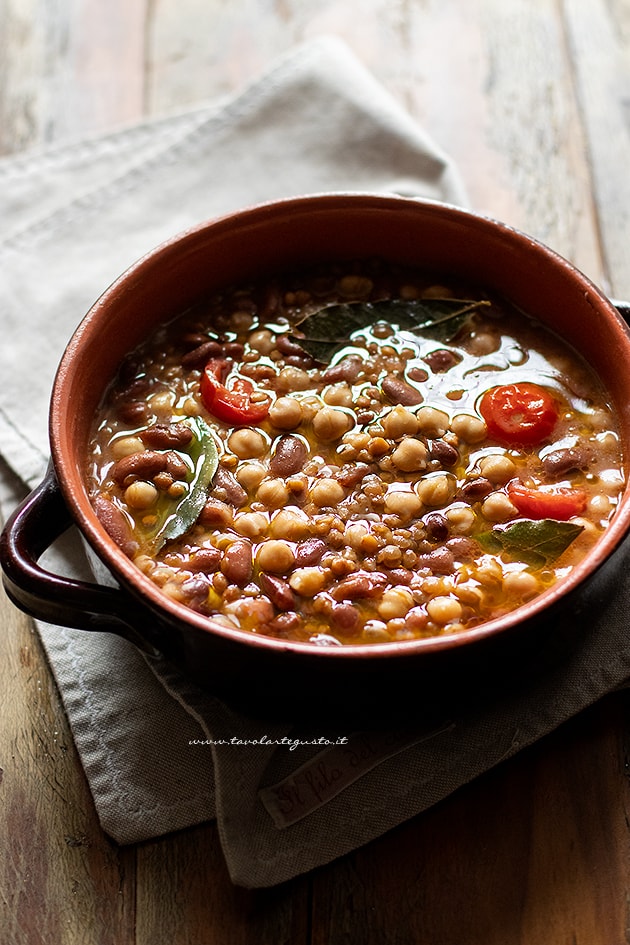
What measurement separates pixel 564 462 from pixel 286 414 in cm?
65

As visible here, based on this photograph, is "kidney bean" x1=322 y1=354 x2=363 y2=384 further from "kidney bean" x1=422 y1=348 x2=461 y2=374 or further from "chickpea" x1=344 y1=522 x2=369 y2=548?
"chickpea" x1=344 y1=522 x2=369 y2=548

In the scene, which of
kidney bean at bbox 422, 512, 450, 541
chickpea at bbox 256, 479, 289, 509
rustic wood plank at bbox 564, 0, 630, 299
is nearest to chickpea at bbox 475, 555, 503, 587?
kidney bean at bbox 422, 512, 450, 541

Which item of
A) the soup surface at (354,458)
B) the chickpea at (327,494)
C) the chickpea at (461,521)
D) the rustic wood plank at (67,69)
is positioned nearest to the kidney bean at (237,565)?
the soup surface at (354,458)

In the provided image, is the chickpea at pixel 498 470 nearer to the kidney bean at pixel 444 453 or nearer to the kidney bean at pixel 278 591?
the kidney bean at pixel 444 453

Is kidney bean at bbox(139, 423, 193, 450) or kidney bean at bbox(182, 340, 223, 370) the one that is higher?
kidney bean at bbox(182, 340, 223, 370)

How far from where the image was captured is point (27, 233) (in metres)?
3.37

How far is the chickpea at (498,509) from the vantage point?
8.11 feet

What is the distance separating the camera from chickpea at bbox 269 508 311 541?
246cm

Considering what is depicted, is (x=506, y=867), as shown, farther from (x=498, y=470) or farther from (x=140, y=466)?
(x=140, y=466)

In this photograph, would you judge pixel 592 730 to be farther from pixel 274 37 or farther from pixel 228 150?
pixel 274 37

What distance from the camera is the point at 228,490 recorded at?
8.36ft

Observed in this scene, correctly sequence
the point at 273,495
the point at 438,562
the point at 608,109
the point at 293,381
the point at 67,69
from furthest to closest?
the point at 67,69 < the point at 608,109 < the point at 293,381 < the point at 273,495 < the point at 438,562

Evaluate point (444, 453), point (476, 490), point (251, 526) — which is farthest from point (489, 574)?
point (251, 526)

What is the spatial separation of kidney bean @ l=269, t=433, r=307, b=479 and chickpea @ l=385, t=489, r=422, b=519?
24 centimetres
